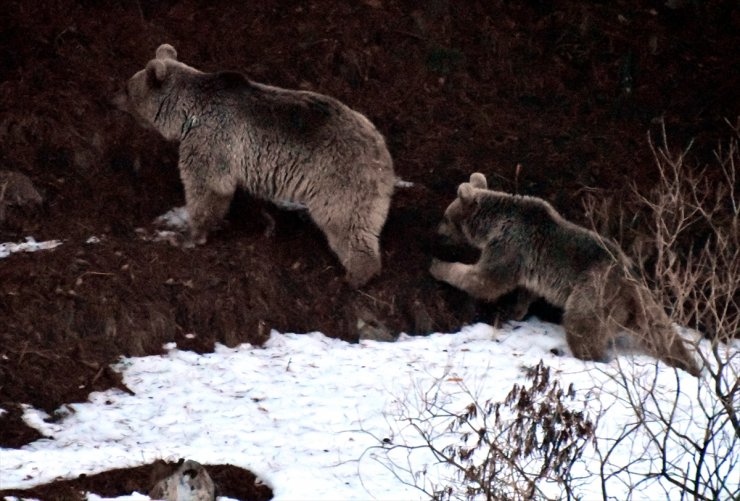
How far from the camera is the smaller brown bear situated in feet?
33.0

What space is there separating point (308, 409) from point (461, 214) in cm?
300

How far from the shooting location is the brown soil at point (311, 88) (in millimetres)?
9844

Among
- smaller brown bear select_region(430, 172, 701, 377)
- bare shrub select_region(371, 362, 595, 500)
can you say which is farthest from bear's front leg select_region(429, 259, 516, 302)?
bare shrub select_region(371, 362, 595, 500)

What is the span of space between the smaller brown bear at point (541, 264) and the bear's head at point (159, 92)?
309 cm

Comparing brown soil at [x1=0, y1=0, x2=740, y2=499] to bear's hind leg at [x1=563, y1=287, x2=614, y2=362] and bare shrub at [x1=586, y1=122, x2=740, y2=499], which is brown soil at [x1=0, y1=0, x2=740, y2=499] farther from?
bear's hind leg at [x1=563, y1=287, x2=614, y2=362]

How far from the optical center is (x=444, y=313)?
10.9 metres

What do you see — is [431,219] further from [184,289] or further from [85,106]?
[85,106]

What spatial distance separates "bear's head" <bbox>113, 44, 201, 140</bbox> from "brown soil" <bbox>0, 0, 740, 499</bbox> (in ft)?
1.56

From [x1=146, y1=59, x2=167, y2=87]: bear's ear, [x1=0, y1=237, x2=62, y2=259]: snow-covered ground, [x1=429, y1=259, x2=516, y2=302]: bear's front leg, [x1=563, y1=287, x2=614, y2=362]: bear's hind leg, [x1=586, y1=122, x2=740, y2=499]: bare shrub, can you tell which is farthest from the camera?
[x1=146, y1=59, x2=167, y2=87]: bear's ear

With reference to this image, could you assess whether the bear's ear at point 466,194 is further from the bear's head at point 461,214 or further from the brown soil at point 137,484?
the brown soil at point 137,484

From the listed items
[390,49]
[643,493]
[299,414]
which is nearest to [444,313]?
[299,414]

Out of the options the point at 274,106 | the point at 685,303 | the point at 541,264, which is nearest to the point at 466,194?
the point at 541,264

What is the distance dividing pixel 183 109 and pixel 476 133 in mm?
3559

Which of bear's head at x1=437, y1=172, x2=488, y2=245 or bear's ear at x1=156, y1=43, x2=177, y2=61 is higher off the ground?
bear's ear at x1=156, y1=43, x2=177, y2=61
